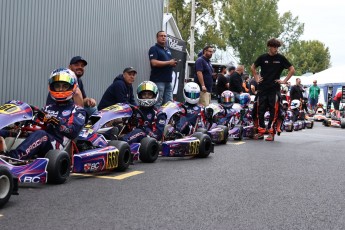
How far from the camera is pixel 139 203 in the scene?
369 cm

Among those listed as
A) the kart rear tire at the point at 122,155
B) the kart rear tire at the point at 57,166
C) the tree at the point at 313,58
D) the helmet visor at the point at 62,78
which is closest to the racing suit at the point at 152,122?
the kart rear tire at the point at 122,155

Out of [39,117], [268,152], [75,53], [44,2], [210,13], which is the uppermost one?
[210,13]

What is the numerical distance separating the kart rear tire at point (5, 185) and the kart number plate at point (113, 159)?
5.19ft

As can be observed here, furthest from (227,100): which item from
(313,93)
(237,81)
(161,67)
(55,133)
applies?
(313,93)

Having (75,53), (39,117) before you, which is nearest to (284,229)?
(39,117)

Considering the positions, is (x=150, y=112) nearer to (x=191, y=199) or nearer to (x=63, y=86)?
(x=63, y=86)

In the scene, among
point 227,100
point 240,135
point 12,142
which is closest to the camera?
point 12,142

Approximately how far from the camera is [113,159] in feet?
16.4

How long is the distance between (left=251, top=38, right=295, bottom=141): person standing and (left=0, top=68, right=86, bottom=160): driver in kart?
209 inches

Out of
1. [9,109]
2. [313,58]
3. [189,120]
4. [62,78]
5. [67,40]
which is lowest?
[189,120]

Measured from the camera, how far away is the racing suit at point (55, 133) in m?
4.29

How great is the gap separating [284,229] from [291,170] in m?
2.52

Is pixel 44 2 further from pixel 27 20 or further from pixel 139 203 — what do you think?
pixel 139 203

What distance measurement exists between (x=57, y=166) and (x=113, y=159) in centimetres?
89
